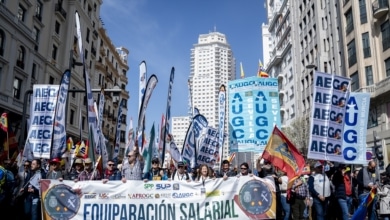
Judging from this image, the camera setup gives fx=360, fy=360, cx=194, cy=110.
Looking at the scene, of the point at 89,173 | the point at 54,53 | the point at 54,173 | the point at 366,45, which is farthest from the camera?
the point at 54,53

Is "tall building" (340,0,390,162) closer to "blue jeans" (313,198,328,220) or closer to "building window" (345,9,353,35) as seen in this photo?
"building window" (345,9,353,35)

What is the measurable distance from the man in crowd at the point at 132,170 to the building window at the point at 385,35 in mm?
24579

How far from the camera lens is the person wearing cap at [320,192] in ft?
27.8

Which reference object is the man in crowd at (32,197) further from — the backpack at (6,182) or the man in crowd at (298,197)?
the man in crowd at (298,197)

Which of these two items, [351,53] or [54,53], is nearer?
[351,53]

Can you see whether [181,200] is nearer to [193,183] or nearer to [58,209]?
[193,183]

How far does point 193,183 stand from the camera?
7.97 m

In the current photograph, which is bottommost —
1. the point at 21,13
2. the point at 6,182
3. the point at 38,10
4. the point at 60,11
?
the point at 6,182

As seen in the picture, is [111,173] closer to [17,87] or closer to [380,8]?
[17,87]

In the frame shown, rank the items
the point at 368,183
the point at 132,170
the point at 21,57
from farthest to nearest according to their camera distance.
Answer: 1. the point at 21,57
2. the point at 368,183
3. the point at 132,170

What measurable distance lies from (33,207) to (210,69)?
156494mm

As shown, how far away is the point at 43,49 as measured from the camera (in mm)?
30984

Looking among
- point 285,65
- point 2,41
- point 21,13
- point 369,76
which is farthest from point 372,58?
point 285,65

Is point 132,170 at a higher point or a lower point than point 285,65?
lower
